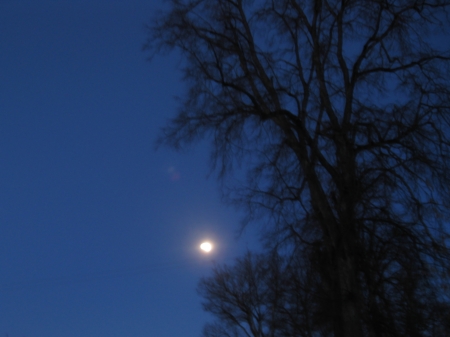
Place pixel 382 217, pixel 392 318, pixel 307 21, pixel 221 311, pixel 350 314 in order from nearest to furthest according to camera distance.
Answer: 1. pixel 350 314
2. pixel 382 217
3. pixel 392 318
4. pixel 307 21
5. pixel 221 311

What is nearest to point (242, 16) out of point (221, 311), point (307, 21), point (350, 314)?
point (307, 21)

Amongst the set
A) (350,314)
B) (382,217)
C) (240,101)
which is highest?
(240,101)

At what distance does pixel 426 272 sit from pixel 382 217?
1.28 m

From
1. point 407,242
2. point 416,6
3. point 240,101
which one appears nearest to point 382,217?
point 407,242

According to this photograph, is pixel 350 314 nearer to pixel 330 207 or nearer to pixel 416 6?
pixel 330 207

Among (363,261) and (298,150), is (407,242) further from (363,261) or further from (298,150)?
(298,150)

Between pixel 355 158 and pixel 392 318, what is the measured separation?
3412mm

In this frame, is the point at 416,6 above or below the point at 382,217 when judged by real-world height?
above

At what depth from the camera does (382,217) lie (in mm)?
10516

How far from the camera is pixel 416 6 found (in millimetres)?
11766

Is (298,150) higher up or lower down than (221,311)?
lower down

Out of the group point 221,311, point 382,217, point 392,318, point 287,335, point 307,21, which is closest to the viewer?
point 382,217

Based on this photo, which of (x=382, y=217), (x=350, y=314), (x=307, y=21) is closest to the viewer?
(x=350, y=314)

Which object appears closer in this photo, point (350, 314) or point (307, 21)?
point (350, 314)
